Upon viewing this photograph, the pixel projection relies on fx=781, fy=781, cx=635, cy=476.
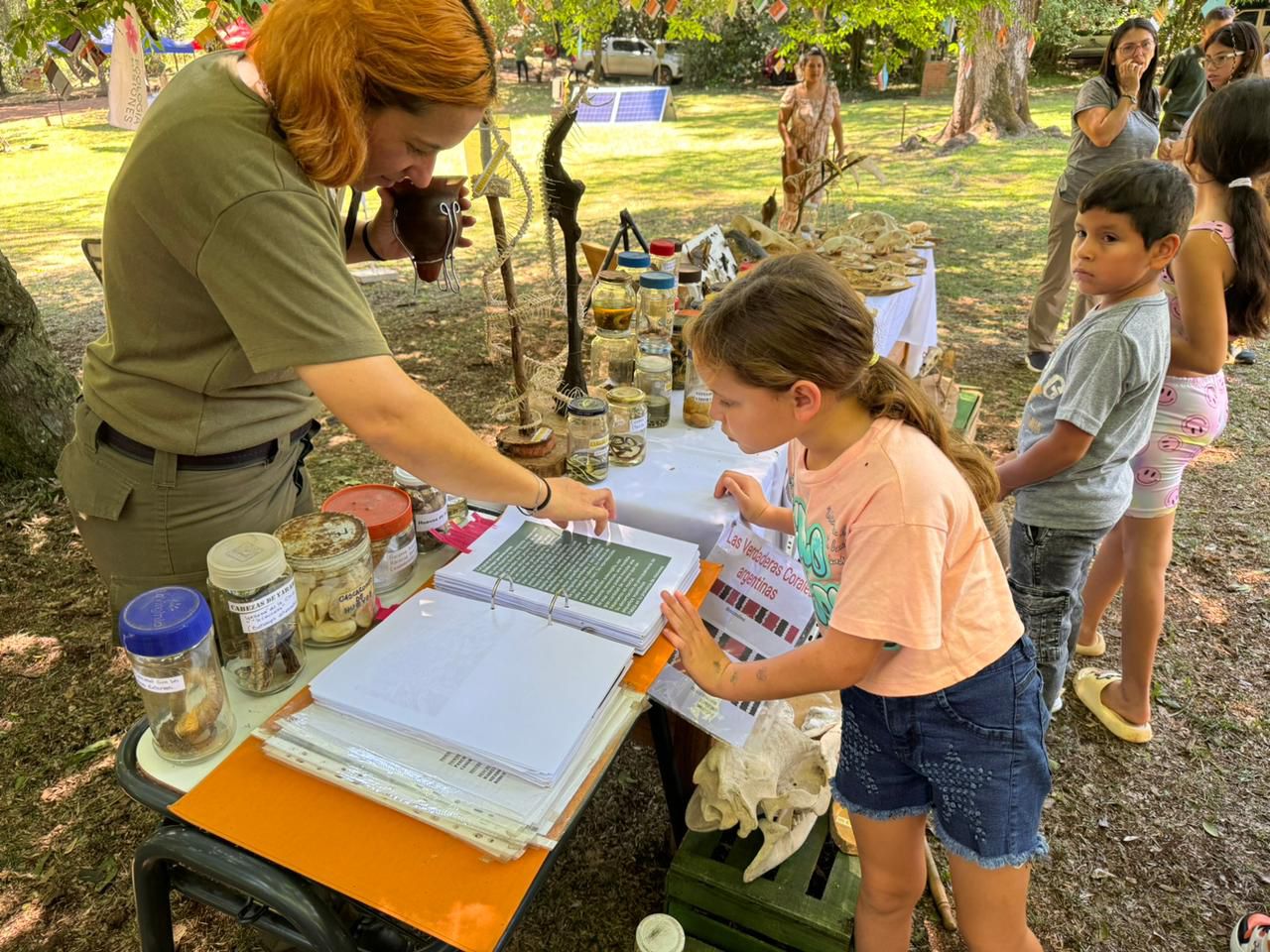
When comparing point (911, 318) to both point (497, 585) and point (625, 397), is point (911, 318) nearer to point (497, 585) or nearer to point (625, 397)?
point (625, 397)

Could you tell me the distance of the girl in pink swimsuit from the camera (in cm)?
198

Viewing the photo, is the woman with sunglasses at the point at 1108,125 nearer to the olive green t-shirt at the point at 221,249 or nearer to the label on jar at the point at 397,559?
the label on jar at the point at 397,559

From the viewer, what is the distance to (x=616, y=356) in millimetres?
2172

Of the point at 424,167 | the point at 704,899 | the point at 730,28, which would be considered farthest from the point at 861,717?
the point at 730,28

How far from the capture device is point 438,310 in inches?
253

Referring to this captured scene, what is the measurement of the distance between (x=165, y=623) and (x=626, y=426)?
117 centimetres

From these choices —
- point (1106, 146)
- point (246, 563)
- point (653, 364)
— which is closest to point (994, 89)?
point (1106, 146)

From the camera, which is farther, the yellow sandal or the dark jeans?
the yellow sandal

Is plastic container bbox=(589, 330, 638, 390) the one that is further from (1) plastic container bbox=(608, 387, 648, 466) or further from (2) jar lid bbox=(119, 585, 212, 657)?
(2) jar lid bbox=(119, 585, 212, 657)

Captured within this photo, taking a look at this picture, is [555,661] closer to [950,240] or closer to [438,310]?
[438,310]

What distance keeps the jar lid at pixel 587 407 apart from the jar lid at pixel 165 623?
36.5 inches

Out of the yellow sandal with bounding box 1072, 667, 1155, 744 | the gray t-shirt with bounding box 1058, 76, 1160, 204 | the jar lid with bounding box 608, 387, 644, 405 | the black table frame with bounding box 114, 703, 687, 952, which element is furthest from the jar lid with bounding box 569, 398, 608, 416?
the gray t-shirt with bounding box 1058, 76, 1160, 204

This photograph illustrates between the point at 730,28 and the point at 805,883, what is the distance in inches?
894

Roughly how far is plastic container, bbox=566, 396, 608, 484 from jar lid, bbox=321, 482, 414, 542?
43 cm
